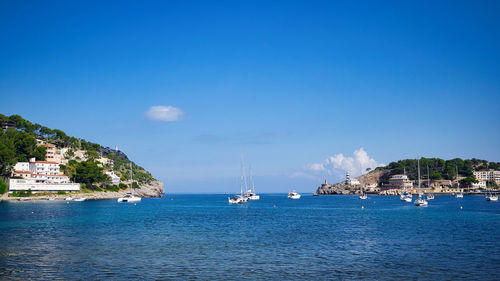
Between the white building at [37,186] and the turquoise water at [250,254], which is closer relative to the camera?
the turquoise water at [250,254]

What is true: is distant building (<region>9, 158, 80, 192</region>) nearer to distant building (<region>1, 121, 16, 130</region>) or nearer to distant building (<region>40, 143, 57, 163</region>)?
distant building (<region>40, 143, 57, 163</region>)

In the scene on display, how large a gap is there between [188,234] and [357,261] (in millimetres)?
24698

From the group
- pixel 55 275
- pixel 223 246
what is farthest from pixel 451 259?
pixel 55 275

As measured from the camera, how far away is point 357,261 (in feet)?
105

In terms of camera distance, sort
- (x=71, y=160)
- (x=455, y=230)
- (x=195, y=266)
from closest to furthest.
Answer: (x=195, y=266)
(x=455, y=230)
(x=71, y=160)

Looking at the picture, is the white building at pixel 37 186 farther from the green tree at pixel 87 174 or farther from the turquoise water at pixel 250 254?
the turquoise water at pixel 250 254

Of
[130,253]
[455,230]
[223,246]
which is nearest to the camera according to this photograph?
[130,253]

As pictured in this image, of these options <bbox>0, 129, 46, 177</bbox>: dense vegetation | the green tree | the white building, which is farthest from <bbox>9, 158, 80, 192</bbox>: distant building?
the green tree

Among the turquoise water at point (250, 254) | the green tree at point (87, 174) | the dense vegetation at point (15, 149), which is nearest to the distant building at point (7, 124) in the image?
the dense vegetation at point (15, 149)

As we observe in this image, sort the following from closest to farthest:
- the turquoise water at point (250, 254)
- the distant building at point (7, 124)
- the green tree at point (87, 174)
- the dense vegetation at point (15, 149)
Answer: the turquoise water at point (250, 254), the dense vegetation at point (15, 149), the green tree at point (87, 174), the distant building at point (7, 124)

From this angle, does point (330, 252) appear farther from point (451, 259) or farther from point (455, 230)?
point (455, 230)

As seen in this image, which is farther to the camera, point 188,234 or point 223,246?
point 188,234

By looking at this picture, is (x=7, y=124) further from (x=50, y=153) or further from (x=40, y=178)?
(x=40, y=178)

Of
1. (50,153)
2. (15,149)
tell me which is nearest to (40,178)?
(15,149)
